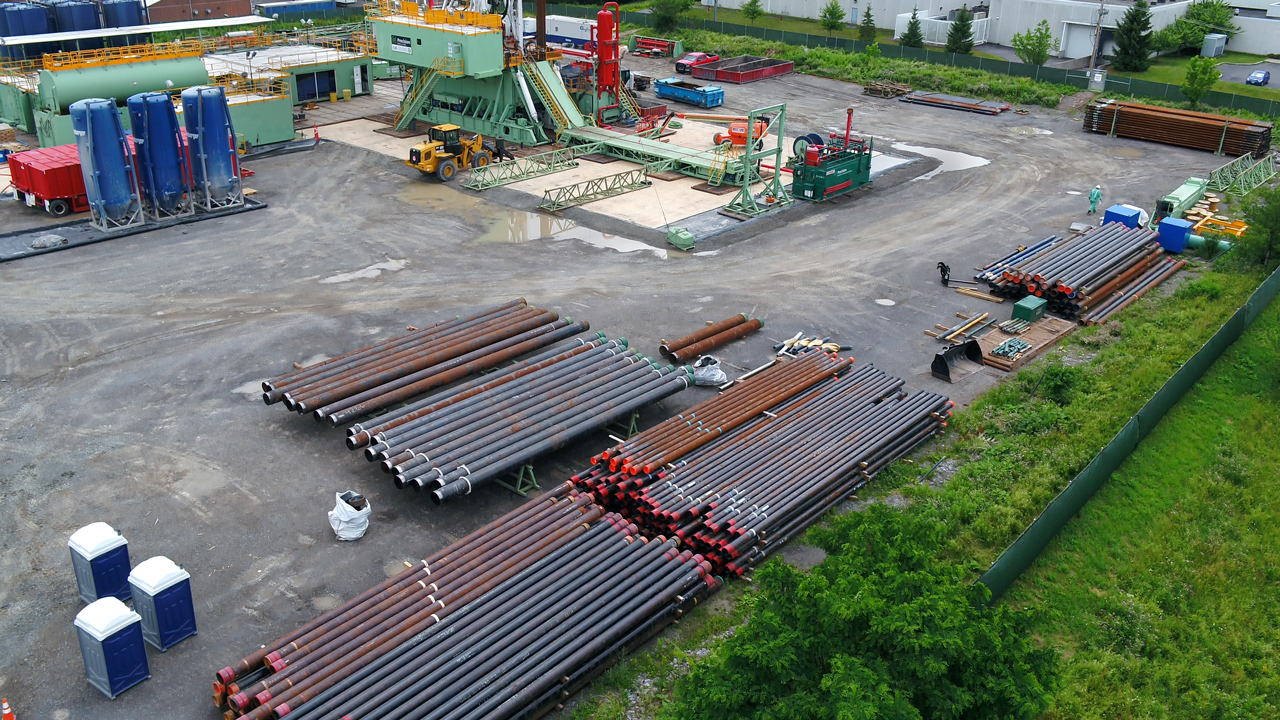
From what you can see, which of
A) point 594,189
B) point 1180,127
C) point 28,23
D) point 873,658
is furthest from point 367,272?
point 1180,127

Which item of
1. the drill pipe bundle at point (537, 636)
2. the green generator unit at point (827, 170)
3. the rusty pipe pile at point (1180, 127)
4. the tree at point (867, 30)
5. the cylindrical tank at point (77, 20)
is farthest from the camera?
the tree at point (867, 30)

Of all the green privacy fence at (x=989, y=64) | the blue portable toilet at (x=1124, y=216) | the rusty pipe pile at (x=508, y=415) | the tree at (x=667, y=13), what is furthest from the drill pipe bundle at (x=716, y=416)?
the tree at (x=667, y=13)

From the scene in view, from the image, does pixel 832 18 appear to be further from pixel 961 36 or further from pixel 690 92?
pixel 690 92

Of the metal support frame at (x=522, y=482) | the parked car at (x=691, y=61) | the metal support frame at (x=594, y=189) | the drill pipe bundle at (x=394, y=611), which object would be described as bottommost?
the metal support frame at (x=522, y=482)

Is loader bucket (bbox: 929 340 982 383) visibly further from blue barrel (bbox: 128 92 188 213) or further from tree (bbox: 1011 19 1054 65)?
tree (bbox: 1011 19 1054 65)

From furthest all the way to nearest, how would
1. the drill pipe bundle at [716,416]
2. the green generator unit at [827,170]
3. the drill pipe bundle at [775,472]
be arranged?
1. the green generator unit at [827,170]
2. the drill pipe bundle at [716,416]
3. the drill pipe bundle at [775,472]

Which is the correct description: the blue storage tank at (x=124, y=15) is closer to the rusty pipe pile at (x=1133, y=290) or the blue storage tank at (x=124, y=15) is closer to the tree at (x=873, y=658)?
the rusty pipe pile at (x=1133, y=290)
